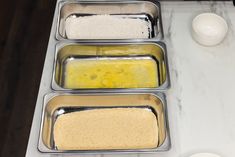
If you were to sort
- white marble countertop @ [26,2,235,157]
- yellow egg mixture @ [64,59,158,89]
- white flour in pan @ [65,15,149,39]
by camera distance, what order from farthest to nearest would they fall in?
white flour in pan @ [65,15,149,39] → yellow egg mixture @ [64,59,158,89] → white marble countertop @ [26,2,235,157]

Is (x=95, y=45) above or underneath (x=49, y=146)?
above

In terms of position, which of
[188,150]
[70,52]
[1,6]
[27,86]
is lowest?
[188,150]

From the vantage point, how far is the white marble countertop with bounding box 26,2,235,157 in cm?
97

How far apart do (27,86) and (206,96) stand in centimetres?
99

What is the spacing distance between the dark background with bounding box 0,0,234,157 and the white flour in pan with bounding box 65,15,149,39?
549mm

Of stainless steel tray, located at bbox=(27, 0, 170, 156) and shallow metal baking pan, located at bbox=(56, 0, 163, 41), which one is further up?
shallow metal baking pan, located at bbox=(56, 0, 163, 41)

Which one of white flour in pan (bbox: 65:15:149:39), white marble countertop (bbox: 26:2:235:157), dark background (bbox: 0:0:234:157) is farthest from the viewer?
dark background (bbox: 0:0:234:157)

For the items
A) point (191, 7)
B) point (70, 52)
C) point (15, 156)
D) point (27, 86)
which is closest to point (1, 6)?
point (27, 86)

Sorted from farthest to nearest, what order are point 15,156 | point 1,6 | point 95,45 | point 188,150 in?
point 1,6, point 15,156, point 95,45, point 188,150

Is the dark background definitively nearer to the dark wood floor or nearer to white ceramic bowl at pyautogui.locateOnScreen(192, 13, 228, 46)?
the dark wood floor

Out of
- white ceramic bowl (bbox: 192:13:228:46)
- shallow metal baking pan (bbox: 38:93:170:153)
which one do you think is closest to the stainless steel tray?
shallow metal baking pan (bbox: 38:93:170:153)

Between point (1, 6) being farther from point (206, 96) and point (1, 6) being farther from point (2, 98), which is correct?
point (206, 96)

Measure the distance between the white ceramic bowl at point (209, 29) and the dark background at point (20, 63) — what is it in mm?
849

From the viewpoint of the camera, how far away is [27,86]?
69.6 inches
